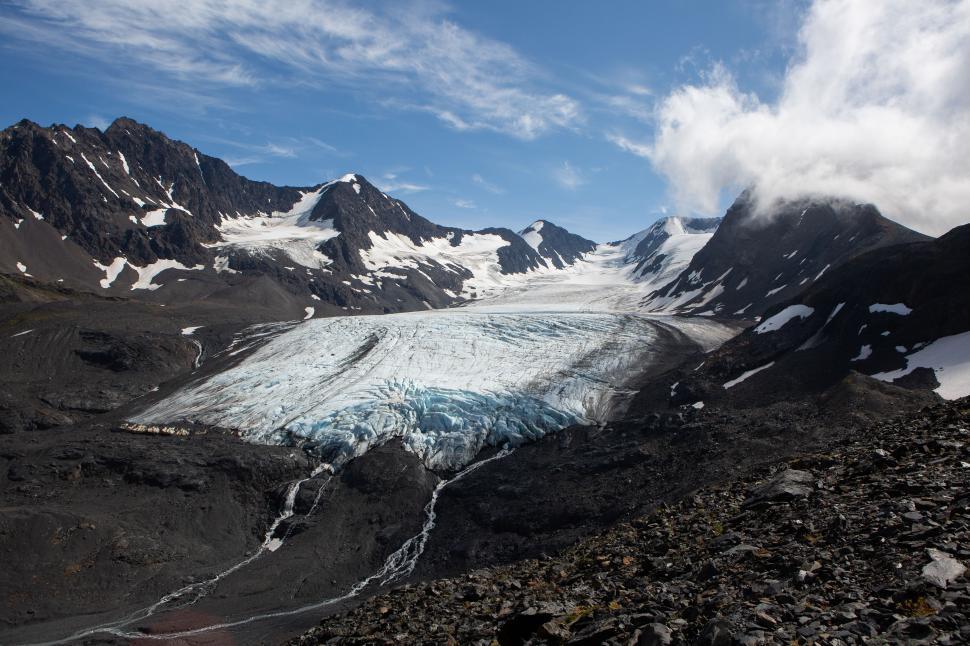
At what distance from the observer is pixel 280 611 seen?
2520 centimetres

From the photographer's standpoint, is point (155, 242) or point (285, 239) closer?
point (155, 242)

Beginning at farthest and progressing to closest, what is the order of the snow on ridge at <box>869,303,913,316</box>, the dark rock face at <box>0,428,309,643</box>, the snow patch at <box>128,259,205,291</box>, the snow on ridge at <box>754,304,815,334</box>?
the snow patch at <box>128,259,205,291</box> < the snow on ridge at <box>754,304,815,334</box> < the snow on ridge at <box>869,303,913,316</box> < the dark rock face at <box>0,428,309,643</box>

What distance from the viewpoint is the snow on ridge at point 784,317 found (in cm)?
4544

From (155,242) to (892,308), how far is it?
14236 cm

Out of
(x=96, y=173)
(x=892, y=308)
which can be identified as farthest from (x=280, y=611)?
(x=96, y=173)

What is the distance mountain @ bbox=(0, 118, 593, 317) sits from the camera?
122 meters

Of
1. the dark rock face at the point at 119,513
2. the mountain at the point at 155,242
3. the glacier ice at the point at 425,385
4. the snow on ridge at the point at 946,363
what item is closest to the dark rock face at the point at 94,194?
the mountain at the point at 155,242

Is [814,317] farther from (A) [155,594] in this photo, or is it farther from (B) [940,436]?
(A) [155,594]

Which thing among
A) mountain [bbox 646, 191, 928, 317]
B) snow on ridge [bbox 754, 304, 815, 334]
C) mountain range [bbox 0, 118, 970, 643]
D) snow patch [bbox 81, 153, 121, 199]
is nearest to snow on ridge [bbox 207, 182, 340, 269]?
snow patch [bbox 81, 153, 121, 199]

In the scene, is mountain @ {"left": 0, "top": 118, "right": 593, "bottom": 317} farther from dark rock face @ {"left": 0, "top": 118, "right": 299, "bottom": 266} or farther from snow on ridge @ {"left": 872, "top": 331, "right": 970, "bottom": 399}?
snow on ridge @ {"left": 872, "top": 331, "right": 970, "bottom": 399}

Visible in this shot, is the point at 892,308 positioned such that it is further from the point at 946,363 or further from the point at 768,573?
the point at 768,573

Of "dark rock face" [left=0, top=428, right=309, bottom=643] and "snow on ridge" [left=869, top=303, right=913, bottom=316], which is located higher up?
"snow on ridge" [left=869, top=303, right=913, bottom=316]

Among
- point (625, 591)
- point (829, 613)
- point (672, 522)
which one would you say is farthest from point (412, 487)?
point (829, 613)

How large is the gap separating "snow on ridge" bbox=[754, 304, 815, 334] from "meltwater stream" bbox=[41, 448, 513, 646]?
22.9 meters
